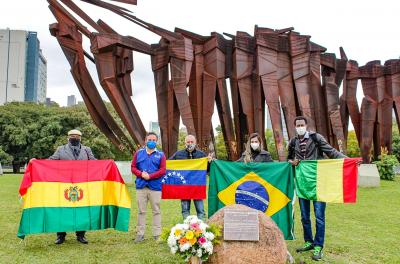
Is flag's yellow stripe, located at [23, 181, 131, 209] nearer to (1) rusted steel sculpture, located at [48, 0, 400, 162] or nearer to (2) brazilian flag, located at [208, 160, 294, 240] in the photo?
(2) brazilian flag, located at [208, 160, 294, 240]

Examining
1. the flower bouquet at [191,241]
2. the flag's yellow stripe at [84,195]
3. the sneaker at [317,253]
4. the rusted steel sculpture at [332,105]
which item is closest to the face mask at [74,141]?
the flag's yellow stripe at [84,195]

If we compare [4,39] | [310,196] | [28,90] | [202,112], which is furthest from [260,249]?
[28,90]

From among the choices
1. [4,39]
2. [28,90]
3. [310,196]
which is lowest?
[310,196]

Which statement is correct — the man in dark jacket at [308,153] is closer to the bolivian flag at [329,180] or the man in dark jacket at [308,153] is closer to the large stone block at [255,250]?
the bolivian flag at [329,180]

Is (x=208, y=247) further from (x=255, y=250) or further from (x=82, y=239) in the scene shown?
(x=82, y=239)

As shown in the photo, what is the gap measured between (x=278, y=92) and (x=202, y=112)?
2.70 metres

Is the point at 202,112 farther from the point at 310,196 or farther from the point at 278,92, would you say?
the point at 310,196

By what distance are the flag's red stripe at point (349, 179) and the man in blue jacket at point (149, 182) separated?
2.53 metres

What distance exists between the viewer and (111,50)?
11844 millimetres

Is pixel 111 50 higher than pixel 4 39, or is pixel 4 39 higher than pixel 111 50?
pixel 4 39

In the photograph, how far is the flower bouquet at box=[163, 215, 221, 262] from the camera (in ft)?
12.9

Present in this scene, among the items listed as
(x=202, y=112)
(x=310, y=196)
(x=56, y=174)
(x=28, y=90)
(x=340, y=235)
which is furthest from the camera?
(x=28, y=90)

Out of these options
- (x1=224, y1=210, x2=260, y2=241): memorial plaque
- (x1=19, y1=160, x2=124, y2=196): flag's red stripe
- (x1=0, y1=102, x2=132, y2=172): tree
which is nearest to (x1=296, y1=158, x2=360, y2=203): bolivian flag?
(x1=224, y1=210, x2=260, y2=241): memorial plaque

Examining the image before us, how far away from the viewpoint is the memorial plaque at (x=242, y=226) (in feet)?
13.8
